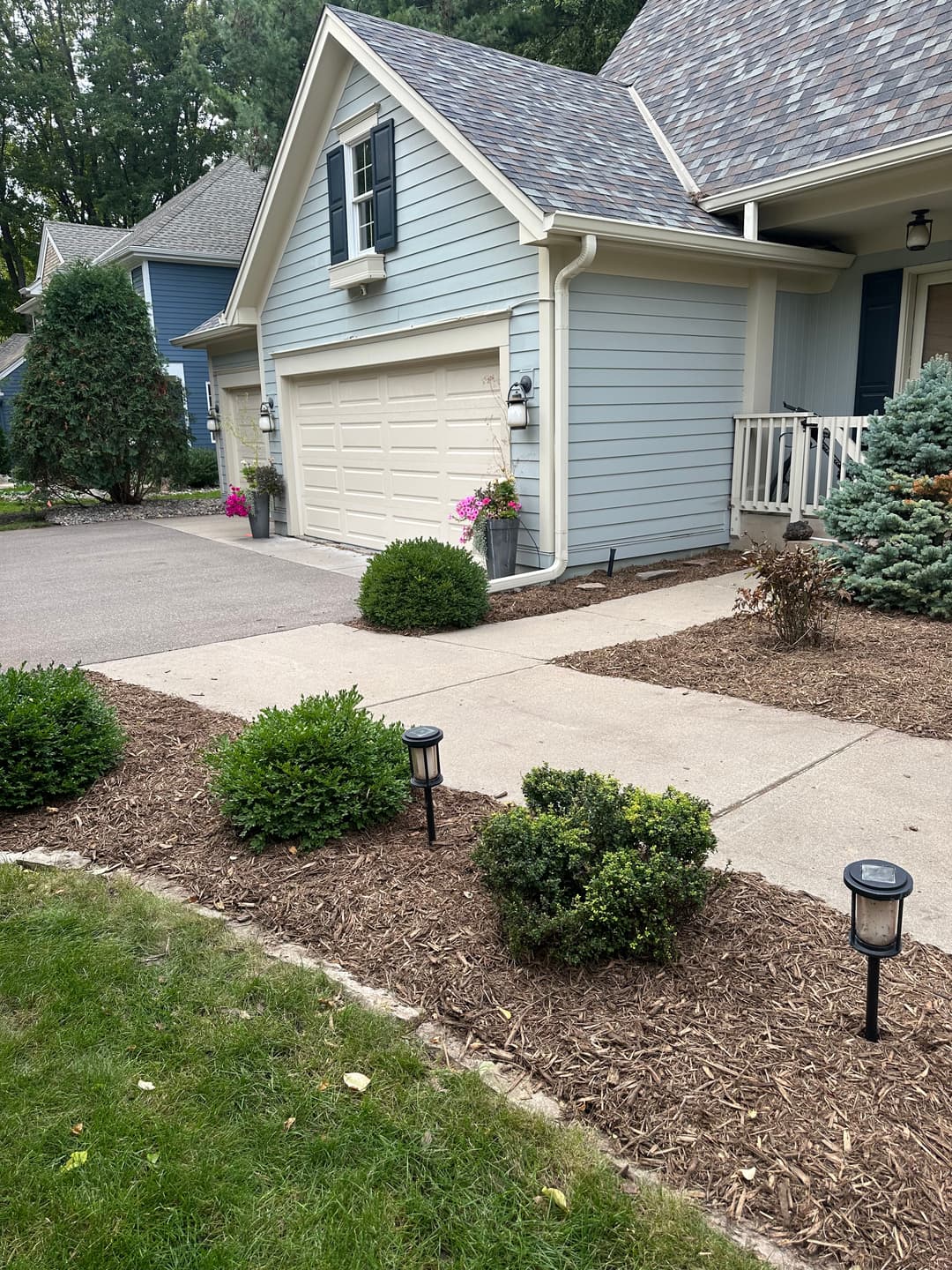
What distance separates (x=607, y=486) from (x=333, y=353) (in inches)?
178

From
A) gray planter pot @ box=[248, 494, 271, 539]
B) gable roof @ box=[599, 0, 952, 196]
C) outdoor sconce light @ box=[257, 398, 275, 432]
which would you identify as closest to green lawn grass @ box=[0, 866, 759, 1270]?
gable roof @ box=[599, 0, 952, 196]

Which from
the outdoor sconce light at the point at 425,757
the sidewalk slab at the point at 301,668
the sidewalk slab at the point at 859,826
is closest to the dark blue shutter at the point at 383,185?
the sidewalk slab at the point at 301,668

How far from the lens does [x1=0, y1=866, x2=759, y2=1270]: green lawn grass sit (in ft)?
5.80

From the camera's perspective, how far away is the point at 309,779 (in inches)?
133

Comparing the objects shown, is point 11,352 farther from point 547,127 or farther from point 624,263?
point 624,263

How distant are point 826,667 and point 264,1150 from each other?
4.36 m

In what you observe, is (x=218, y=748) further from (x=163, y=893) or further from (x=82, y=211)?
(x=82, y=211)

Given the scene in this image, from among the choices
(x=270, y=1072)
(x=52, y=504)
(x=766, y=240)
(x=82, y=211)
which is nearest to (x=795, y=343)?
(x=766, y=240)

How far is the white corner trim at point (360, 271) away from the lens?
1004 cm

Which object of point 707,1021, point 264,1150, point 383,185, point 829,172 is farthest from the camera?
point 383,185

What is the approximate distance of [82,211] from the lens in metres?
35.6

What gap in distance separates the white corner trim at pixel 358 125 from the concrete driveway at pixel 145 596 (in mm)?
4745

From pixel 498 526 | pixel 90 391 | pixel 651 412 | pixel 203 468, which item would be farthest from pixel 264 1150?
pixel 203 468

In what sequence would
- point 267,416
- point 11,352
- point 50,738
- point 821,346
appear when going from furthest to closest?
point 11,352, point 267,416, point 821,346, point 50,738
